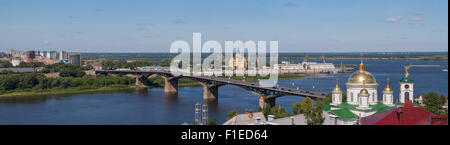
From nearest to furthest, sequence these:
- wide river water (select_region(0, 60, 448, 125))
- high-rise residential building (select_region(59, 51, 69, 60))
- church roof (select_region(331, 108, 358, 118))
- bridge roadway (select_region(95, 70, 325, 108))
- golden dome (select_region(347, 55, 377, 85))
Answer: church roof (select_region(331, 108, 358, 118))
golden dome (select_region(347, 55, 377, 85))
wide river water (select_region(0, 60, 448, 125))
bridge roadway (select_region(95, 70, 325, 108))
high-rise residential building (select_region(59, 51, 69, 60))

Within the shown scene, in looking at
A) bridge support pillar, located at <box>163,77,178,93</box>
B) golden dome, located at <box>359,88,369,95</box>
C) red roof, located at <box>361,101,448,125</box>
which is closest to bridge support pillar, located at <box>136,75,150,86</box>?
bridge support pillar, located at <box>163,77,178,93</box>

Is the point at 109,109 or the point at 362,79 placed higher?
the point at 362,79

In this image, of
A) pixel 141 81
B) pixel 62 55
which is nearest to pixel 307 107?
pixel 141 81

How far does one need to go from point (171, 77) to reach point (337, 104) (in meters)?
18.2

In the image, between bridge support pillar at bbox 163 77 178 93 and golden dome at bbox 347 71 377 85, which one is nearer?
golden dome at bbox 347 71 377 85

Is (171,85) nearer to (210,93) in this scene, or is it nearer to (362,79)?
(210,93)

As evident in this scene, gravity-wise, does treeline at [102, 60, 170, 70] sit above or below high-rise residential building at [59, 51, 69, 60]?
below

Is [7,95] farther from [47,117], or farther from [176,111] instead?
[176,111]

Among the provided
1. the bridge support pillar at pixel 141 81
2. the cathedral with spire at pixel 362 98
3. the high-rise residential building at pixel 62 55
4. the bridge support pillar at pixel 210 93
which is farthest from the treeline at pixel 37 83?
the high-rise residential building at pixel 62 55

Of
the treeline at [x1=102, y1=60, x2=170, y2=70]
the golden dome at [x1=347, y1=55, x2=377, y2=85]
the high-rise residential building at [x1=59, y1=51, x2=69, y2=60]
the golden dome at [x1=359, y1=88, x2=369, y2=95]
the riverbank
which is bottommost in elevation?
the riverbank

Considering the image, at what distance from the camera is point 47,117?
15.8 metres

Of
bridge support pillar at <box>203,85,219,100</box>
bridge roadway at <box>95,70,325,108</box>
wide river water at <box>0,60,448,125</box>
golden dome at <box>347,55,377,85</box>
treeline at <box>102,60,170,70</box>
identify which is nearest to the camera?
golden dome at <box>347,55,377,85</box>

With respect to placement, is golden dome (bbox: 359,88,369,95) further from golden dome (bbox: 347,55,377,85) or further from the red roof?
the red roof
